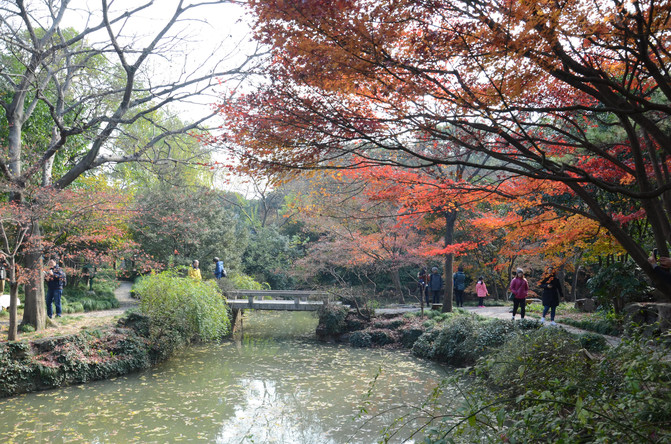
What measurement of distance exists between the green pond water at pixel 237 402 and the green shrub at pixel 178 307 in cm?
71

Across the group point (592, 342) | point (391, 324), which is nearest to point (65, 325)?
point (391, 324)

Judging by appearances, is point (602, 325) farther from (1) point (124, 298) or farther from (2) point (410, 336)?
(1) point (124, 298)

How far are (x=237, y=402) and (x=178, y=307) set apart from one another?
4475 mm

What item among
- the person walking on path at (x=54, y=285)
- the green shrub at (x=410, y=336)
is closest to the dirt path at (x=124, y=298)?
the person walking on path at (x=54, y=285)

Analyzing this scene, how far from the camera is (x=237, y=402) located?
317 inches

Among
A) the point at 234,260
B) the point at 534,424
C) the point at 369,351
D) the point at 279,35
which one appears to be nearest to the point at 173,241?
the point at 234,260

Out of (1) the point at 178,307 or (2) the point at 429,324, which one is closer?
(1) the point at 178,307

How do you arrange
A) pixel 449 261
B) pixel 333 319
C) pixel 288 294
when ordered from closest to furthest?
1. pixel 333 319
2. pixel 449 261
3. pixel 288 294

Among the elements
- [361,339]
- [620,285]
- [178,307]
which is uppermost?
[620,285]

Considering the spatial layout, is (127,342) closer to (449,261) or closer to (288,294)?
(288,294)

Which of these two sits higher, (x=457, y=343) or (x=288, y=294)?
(x=288, y=294)

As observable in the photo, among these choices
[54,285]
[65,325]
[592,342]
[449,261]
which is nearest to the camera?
[592,342]

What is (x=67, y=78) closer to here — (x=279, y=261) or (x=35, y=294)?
(x=35, y=294)

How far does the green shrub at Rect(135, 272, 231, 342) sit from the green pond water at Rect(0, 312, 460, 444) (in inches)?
27.8
